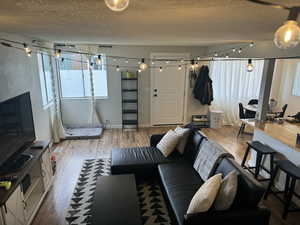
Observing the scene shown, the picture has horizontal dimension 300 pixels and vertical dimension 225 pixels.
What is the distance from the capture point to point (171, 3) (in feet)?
4.19

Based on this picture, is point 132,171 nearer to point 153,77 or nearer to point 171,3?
point 171,3

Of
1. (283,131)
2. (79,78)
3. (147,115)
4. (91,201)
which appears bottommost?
(91,201)

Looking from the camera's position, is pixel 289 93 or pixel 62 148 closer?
pixel 62 148

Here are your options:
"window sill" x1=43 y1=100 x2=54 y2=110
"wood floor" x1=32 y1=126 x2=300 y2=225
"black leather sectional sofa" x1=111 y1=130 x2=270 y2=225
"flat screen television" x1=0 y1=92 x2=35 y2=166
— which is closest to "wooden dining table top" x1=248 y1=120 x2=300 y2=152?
"wood floor" x1=32 y1=126 x2=300 y2=225

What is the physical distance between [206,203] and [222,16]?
1.63m

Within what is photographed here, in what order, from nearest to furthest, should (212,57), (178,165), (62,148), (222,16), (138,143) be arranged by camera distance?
(222,16) < (178,165) < (62,148) < (138,143) < (212,57)

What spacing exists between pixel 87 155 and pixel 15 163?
1893mm

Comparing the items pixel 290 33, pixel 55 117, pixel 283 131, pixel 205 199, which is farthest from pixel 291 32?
A: pixel 55 117

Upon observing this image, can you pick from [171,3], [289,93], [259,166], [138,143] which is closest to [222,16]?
[171,3]

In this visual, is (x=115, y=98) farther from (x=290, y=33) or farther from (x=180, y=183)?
(x=290, y=33)

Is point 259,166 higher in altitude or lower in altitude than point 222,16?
lower

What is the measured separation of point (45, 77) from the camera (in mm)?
4773

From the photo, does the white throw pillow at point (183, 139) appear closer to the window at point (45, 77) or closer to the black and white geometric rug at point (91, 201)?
the black and white geometric rug at point (91, 201)

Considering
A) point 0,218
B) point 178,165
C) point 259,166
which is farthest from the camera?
point 259,166
